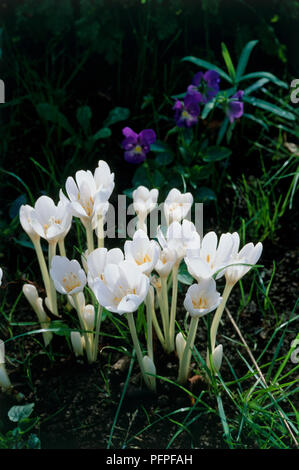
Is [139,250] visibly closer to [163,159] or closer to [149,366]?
[149,366]

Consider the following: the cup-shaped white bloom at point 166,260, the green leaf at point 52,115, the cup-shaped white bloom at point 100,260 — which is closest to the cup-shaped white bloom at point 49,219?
the cup-shaped white bloom at point 100,260

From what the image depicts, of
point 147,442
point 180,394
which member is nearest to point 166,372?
point 180,394

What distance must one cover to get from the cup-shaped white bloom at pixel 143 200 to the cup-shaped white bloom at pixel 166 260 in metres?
0.22

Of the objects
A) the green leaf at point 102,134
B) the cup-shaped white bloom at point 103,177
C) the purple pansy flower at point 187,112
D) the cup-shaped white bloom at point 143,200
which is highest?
the cup-shaped white bloom at point 103,177

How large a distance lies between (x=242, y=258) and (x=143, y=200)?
352 mm

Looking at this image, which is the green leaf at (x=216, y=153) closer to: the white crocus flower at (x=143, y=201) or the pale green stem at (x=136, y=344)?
the white crocus flower at (x=143, y=201)

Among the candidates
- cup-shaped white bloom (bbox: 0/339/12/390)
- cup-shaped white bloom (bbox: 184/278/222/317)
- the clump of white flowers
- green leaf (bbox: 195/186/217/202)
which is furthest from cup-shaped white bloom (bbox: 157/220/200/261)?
green leaf (bbox: 195/186/217/202)

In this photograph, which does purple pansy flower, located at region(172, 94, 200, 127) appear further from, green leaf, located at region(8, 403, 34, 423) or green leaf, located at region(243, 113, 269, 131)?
green leaf, located at region(8, 403, 34, 423)

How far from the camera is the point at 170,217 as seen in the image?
1410 millimetres

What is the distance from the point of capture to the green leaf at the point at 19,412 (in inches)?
49.8

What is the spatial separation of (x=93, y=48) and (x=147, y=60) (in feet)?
0.85

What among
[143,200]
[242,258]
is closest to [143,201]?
[143,200]

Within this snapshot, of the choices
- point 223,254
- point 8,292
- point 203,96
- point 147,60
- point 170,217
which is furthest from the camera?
point 147,60

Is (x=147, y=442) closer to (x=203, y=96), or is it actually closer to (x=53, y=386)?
(x=53, y=386)
